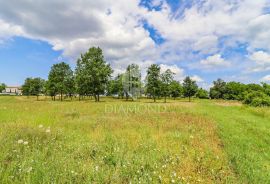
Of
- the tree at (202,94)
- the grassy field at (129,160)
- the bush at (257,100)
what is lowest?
the grassy field at (129,160)

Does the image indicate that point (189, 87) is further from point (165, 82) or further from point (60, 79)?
point (60, 79)

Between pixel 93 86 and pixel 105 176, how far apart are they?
4820 cm

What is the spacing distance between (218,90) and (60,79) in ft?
246

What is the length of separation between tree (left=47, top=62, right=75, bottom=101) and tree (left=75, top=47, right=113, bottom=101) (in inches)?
411

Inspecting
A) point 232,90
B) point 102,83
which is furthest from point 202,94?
point 102,83

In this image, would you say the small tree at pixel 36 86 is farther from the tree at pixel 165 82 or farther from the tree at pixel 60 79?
the tree at pixel 165 82

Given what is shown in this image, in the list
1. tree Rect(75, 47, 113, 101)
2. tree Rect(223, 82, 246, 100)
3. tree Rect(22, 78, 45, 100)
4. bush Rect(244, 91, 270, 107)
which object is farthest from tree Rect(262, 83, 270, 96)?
tree Rect(22, 78, 45, 100)

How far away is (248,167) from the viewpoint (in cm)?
635

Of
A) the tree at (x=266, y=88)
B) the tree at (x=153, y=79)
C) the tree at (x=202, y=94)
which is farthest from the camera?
the tree at (x=202, y=94)

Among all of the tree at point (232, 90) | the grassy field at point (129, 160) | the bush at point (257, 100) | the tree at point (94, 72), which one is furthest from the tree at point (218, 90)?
the grassy field at point (129, 160)

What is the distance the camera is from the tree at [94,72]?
2009 inches

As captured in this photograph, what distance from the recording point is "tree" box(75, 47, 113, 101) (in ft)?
167

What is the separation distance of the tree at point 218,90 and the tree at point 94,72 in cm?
6833

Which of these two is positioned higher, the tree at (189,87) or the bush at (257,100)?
the tree at (189,87)
